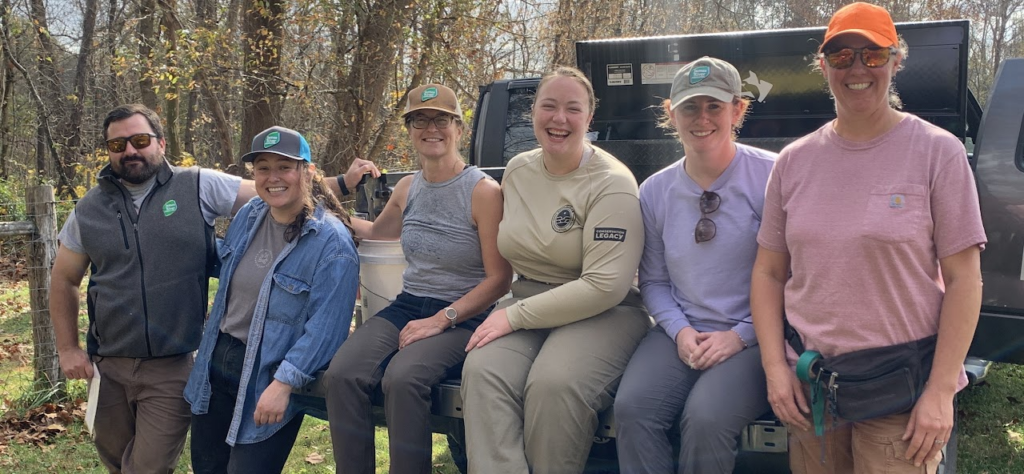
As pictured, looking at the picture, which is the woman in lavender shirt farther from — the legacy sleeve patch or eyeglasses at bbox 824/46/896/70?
eyeglasses at bbox 824/46/896/70

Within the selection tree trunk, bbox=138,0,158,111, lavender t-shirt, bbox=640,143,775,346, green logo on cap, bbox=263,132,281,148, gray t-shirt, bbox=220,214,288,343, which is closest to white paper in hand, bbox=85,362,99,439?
gray t-shirt, bbox=220,214,288,343

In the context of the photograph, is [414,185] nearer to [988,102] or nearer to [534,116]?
[534,116]

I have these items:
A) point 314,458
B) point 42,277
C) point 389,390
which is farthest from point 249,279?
point 42,277

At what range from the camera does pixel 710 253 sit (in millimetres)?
2799

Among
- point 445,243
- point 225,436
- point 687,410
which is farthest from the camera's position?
point 225,436

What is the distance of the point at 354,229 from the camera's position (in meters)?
3.89

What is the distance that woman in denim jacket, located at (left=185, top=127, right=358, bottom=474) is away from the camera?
11.0 ft

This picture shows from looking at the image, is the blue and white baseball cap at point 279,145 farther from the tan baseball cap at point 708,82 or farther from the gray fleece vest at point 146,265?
the tan baseball cap at point 708,82

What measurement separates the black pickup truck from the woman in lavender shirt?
17cm

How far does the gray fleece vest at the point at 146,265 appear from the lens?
369 cm

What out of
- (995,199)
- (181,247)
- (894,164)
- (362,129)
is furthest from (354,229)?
(362,129)

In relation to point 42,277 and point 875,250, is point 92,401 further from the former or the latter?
point 875,250

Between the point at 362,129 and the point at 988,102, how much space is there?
8.33m

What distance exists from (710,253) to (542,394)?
0.73 m
